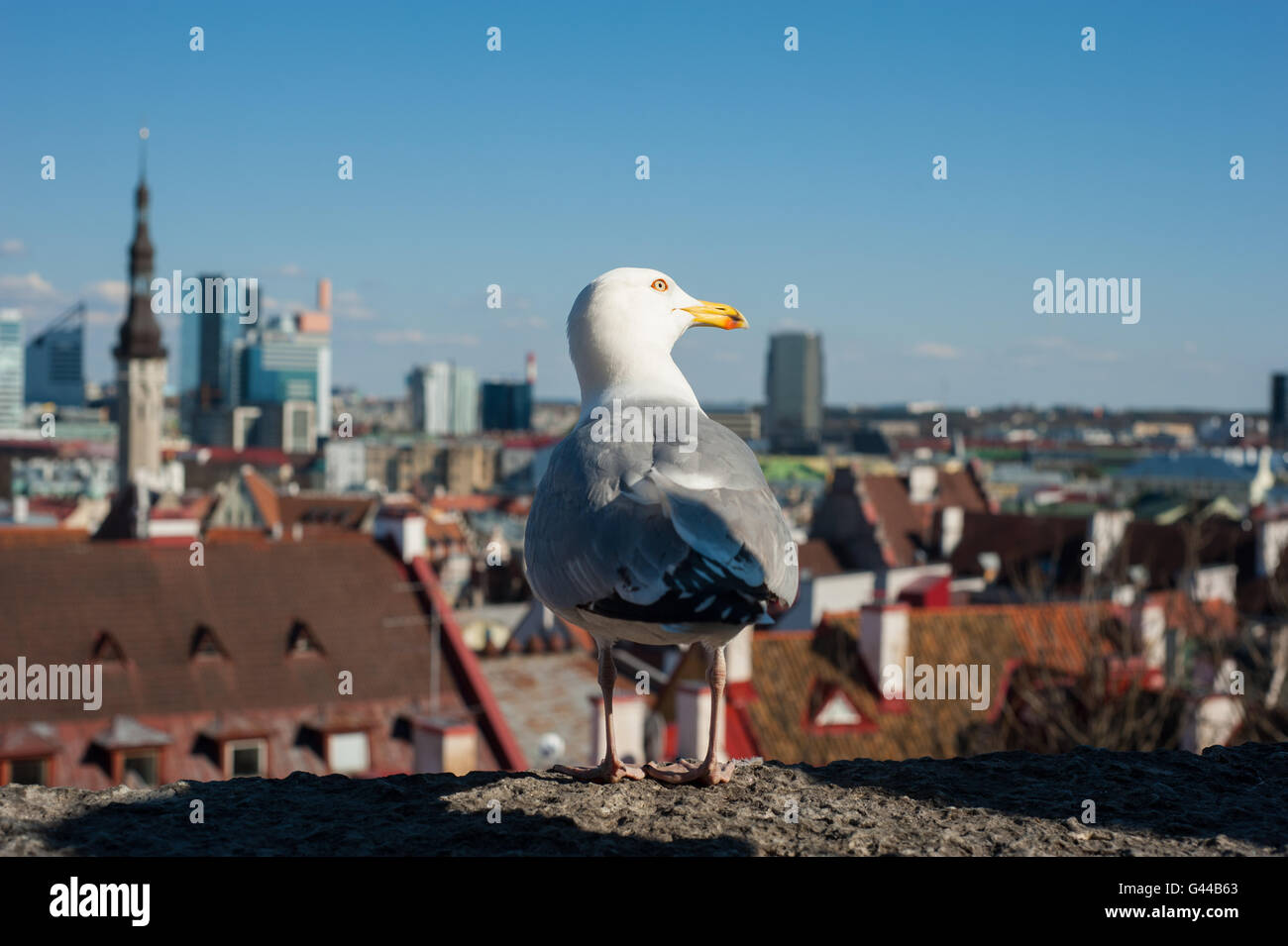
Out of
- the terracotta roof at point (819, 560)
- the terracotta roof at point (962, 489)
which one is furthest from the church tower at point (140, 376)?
the terracotta roof at point (819, 560)

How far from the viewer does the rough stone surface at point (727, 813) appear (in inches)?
178

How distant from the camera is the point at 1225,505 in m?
75.8

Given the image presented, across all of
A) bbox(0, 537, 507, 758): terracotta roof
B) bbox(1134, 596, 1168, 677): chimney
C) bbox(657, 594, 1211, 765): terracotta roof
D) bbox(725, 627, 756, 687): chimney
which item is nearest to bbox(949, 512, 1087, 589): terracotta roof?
bbox(1134, 596, 1168, 677): chimney

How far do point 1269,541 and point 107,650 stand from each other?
36784 millimetres

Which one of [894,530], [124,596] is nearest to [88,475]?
[894,530]

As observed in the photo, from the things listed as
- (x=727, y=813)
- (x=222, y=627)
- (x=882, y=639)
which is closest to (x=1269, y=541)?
(x=882, y=639)

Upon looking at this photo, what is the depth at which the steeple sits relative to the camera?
4680 inches

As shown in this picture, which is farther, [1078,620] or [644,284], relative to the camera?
[1078,620]

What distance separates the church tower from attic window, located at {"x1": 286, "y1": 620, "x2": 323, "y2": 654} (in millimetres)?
102061

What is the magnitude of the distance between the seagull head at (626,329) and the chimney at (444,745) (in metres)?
13.6

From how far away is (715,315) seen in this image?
19.2 ft
